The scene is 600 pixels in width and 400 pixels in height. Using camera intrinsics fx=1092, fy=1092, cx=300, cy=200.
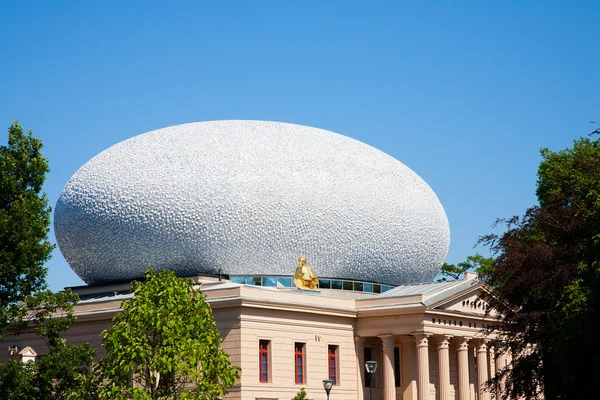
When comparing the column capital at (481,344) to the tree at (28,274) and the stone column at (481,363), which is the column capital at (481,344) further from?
the tree at (28,274)

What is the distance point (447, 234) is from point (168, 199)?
22194 millimetres

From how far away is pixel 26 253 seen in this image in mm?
49250

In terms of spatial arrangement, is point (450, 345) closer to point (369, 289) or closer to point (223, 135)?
point (369, 289)

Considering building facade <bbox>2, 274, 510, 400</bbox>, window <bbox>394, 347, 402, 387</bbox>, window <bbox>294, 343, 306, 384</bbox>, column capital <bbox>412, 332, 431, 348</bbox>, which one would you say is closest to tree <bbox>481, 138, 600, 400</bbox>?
building facade <bbox>2, 274, 510, 400</bbox>

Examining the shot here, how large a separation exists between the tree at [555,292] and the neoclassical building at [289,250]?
15.9m

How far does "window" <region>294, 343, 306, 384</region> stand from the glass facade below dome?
5.18 m

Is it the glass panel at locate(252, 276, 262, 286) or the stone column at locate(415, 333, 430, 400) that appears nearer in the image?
the stone column at locate(415, 333, 430, 400)

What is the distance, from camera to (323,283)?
7119cm

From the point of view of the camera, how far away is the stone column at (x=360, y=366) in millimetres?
67562

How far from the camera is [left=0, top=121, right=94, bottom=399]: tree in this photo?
48.9 metres

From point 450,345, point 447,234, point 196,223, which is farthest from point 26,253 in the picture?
point 447,234

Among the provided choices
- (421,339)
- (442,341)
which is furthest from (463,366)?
(421,339)

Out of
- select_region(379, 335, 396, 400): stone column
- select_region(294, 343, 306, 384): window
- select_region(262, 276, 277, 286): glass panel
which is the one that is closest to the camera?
select_region(294, 343, 306, 384): window

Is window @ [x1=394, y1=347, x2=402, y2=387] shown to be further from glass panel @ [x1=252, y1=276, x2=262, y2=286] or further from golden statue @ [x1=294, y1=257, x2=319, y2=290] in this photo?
glass panel @ [x1=252, y1=276, x2=262, y2=286]
